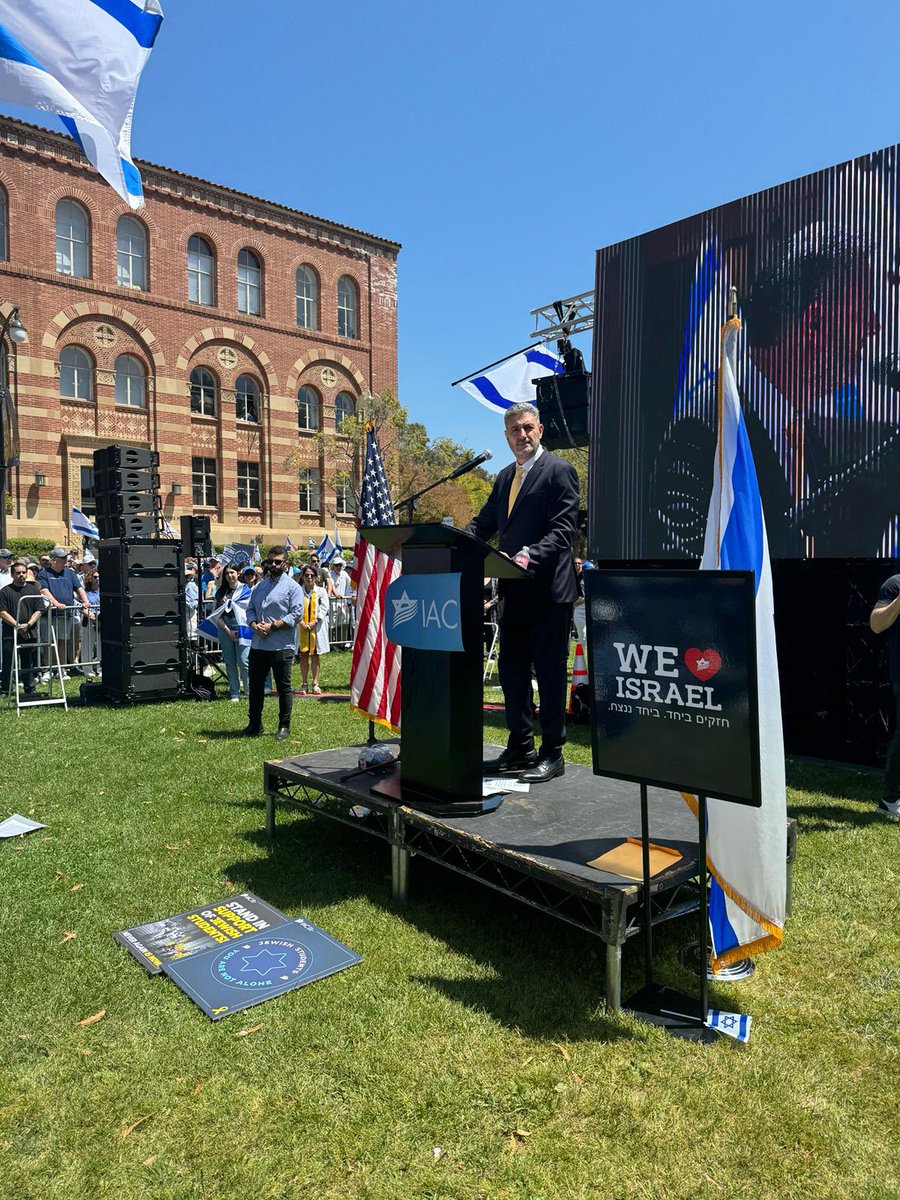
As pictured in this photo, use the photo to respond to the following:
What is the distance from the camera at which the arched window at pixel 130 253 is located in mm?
30141

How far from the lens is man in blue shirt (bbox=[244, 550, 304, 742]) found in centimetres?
862

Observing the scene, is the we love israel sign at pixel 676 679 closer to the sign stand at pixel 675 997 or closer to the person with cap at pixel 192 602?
the sign stand at pixel 675 997

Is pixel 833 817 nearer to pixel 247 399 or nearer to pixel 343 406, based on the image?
pixel 247 399

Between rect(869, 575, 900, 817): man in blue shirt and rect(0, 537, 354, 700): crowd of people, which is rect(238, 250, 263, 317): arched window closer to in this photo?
rect(0, 537, 354, 700): crowd of people

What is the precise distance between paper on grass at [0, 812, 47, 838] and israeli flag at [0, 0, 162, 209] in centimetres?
438

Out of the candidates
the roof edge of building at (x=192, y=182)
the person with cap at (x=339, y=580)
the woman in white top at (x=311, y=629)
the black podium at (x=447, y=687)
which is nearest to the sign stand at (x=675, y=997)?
the black podium at (x=447, y=687)

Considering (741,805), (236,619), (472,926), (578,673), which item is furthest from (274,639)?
(741,805)

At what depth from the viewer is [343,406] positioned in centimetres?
3684

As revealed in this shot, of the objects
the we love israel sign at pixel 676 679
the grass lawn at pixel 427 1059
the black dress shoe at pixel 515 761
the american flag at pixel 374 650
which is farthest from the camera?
the american flag at pixel 374 650

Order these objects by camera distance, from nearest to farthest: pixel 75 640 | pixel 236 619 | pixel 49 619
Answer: pixel 236 619 < pixel 49 619 < pixel 75 640

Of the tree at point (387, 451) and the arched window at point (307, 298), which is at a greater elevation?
the arched window at point (307, 298)

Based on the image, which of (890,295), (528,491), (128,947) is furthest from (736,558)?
A: (890,295)

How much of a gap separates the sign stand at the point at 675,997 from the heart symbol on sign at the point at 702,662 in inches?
19.9

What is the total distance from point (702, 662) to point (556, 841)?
4.51ft
